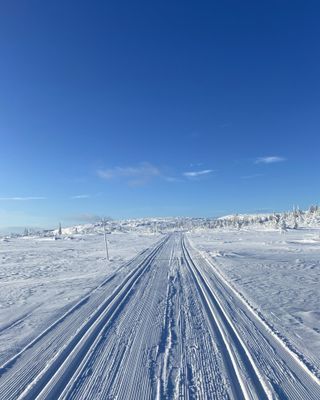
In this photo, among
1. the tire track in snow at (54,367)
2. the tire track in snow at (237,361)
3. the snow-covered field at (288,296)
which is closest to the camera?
the tire track in snow at (237,361)

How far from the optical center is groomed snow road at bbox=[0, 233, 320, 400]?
229 inches

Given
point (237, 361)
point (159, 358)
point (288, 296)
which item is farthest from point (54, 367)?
point (288, 296)

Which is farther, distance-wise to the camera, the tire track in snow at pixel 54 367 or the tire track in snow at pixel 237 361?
the tire track in snow at pixel 54 367

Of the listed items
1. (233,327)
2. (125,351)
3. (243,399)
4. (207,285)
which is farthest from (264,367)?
(207,285)

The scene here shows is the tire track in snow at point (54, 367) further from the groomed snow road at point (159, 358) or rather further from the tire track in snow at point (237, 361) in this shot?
the tire track in snow at point (237, 361)

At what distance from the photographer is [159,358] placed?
7.21 meters

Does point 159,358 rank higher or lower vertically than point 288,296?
higher

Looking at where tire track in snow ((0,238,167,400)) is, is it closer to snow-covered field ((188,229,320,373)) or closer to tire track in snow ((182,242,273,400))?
tire track in snow ((182,242,273,400))

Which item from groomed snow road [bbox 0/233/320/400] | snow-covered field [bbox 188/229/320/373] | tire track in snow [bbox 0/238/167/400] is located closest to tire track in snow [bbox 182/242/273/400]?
groomed snow road [bbox 0/233/320/400]

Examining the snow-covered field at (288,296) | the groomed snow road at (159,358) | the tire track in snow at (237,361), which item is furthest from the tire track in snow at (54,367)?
the snow-covered field at (288,296)

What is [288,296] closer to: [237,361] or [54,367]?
[237,361]

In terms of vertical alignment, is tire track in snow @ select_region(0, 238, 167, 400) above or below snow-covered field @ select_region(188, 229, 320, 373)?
above

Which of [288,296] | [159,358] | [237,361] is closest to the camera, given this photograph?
[237,361]

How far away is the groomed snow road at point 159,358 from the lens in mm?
Result: 5824
